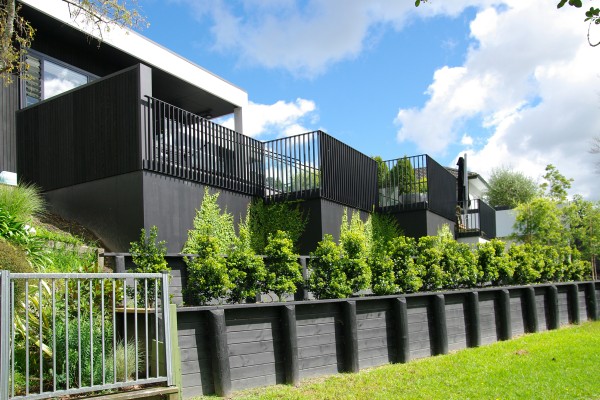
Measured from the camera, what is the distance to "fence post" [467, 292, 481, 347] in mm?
10672

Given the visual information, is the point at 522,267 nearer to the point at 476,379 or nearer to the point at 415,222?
the point at 415,222

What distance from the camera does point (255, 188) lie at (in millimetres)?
14977

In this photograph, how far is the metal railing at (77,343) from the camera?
17.0ft

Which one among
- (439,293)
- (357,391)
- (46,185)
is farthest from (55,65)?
(357,391)

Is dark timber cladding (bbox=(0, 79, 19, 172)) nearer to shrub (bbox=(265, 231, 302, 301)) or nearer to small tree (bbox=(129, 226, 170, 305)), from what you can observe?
small tree (bbox=(129, 226, 170, 305))

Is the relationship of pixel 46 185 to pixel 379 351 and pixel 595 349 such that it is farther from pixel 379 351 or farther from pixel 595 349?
pixel 595 349

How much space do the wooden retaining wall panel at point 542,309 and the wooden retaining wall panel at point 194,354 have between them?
8807 mm

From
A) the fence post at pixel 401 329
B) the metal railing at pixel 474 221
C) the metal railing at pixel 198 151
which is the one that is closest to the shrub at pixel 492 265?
the fence post at pixel 401 329

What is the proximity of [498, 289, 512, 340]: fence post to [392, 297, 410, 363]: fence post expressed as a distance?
3.35 m

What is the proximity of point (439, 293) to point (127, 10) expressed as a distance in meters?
7.45

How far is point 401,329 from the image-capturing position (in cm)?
914

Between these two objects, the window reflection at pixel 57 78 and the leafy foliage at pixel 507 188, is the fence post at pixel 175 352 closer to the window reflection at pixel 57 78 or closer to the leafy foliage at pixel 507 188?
the window reflection at pixel 57 78

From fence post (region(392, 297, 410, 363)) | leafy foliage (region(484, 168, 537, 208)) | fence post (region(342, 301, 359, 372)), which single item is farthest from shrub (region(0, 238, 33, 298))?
leafy foliage (region(484, 168, 537, 208))

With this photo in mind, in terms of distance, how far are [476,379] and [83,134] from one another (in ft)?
32.0
